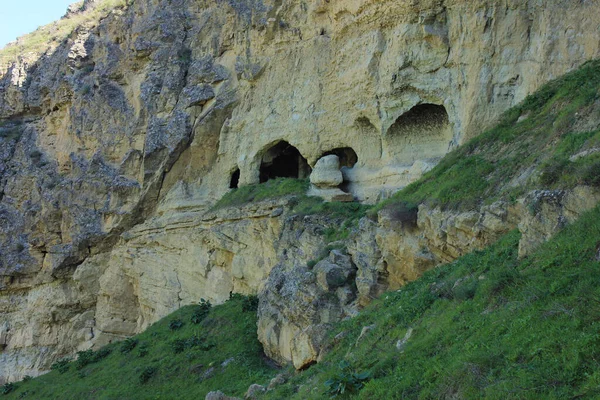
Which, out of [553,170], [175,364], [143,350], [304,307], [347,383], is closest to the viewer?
[347,383]

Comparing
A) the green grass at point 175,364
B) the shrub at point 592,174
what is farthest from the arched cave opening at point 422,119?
the shrub at point 592,174

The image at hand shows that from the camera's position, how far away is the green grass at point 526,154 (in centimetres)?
871

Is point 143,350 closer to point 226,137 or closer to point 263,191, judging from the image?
point 263,191

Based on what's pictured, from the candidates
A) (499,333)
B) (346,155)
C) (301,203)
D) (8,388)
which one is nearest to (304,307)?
(301,203)

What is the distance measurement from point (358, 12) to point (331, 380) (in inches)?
615

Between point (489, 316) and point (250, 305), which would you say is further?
point (250, 305)

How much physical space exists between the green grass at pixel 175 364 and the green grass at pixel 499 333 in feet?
20.7

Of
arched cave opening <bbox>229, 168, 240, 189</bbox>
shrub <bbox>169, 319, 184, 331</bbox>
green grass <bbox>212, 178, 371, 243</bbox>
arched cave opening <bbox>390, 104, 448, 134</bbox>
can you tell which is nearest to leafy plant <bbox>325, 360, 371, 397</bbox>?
green grass <bbox>212, 178, 371, 243</bbox>

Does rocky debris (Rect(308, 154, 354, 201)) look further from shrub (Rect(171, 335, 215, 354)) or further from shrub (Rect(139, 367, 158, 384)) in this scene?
shrub (Rect(139, 367, 158, 384))

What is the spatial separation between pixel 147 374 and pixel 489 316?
510 inches

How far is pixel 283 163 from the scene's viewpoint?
26.5m

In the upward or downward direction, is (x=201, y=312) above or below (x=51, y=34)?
below

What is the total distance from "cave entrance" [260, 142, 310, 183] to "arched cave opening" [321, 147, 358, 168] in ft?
7.80

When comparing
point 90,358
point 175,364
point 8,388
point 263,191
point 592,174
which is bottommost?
point 8,388
